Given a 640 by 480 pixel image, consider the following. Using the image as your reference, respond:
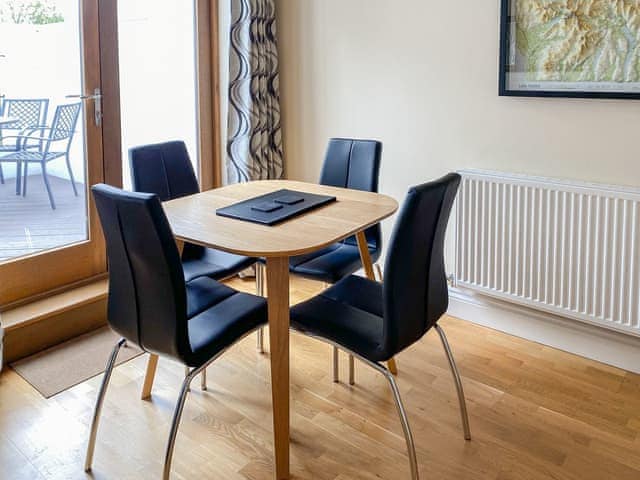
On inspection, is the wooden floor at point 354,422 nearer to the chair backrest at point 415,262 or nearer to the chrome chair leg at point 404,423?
the chrome chair leg at point 404,423

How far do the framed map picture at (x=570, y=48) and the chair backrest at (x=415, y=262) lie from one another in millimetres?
1061

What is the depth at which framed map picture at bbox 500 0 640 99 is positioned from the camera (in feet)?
7.94

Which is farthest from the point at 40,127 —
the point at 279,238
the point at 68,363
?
the point at 279,238

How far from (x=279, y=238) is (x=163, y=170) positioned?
3.29ft

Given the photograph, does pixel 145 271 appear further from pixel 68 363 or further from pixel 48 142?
pixel 48 142

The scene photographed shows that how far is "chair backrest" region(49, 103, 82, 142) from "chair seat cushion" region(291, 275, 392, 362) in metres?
1.64

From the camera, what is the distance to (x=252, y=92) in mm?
3463

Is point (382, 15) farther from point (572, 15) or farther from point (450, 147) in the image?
point (572, 15)

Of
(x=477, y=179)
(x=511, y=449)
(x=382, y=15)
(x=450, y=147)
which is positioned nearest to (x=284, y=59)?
(x=382, y=15)

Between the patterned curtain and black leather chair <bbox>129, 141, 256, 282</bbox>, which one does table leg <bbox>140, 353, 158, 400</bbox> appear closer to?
black leather chair <bbox>129, 141, 256, 282</bbox>

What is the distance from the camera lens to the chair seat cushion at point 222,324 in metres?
1.81

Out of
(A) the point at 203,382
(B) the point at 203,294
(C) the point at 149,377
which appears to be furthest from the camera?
(A) the point at 203,382

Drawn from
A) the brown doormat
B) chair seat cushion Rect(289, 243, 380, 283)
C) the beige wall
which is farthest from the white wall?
the brown doormat

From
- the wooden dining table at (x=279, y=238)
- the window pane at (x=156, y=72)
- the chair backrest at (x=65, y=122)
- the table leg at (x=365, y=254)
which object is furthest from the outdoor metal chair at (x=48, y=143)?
the table leg at (x=365, y=254)
